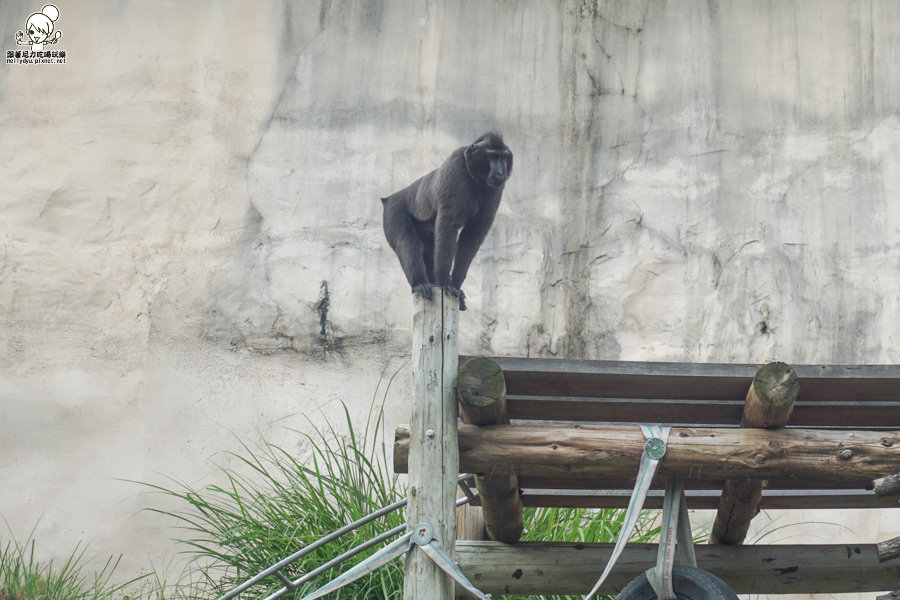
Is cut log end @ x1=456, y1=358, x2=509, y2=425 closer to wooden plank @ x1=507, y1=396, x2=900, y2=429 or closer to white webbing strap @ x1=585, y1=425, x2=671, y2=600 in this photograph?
wooden plank @ x1=507, y1=396, x2=900, y2=429

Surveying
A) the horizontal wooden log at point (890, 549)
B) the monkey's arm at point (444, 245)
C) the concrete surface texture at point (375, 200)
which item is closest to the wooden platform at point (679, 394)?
the horizontal wooden log at point (890, 549)

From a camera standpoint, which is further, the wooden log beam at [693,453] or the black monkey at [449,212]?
the black monkey at [449,212]

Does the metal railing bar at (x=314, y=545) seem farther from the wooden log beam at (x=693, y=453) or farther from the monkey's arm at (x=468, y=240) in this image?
the monkey's arm at (x=468, y=240)

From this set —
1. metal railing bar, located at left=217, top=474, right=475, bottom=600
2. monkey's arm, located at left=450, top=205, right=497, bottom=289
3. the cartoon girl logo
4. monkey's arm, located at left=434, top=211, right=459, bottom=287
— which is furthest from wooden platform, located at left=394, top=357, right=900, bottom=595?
the cartoon girl logo

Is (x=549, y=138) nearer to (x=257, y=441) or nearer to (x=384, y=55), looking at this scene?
(x=384, y=55)

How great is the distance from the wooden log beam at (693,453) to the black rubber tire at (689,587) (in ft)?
1.20

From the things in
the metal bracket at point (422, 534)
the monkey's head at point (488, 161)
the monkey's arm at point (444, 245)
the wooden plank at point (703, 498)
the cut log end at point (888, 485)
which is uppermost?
the monkey's head at point (488, 161)

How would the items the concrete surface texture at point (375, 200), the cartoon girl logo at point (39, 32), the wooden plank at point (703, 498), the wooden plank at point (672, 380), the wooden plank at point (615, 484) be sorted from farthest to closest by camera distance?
the cartoon girl logo at point (39, 32) → the concrete surface texture at point (375, 200) → the wooden plank at point (703, 498) → the wooden plank at point (615, 484) → the wooden plank at point (672, 380)

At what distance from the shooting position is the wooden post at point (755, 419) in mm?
3301

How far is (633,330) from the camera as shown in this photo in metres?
8.33

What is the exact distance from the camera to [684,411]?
12.1 ft

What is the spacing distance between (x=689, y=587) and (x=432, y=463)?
0.97m

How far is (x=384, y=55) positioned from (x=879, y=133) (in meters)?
4.37

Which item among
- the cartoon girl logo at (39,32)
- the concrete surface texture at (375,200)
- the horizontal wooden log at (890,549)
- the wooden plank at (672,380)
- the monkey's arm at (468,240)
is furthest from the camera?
the cartoon girl logo at (39,32)
